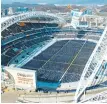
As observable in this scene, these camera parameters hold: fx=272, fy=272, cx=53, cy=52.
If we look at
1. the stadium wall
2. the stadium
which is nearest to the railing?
the stadium

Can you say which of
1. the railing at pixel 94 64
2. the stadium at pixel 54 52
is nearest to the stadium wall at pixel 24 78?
the stadium at pixel 54 52

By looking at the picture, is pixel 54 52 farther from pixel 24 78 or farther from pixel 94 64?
pixel 94 64

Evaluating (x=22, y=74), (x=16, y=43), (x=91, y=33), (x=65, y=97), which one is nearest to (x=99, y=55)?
(x=65, y=97)

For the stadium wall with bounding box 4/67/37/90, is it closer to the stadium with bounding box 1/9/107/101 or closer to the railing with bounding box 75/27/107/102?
the stadium with bounding box 1/9/107/101

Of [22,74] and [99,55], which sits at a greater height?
[99,55]

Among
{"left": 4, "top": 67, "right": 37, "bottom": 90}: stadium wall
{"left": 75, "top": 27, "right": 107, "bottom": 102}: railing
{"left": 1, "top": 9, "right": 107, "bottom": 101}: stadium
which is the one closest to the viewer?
{"left": 75, "top": 27, "right": 107, "bottom": 102}: railing

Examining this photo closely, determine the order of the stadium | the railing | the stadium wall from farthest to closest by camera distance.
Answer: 1. the stadium
2. the stadium wall
3. the railing

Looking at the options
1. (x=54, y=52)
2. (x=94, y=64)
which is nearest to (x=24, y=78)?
(x=94, y=64)

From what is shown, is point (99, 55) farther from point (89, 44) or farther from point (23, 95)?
point (89, 44)
